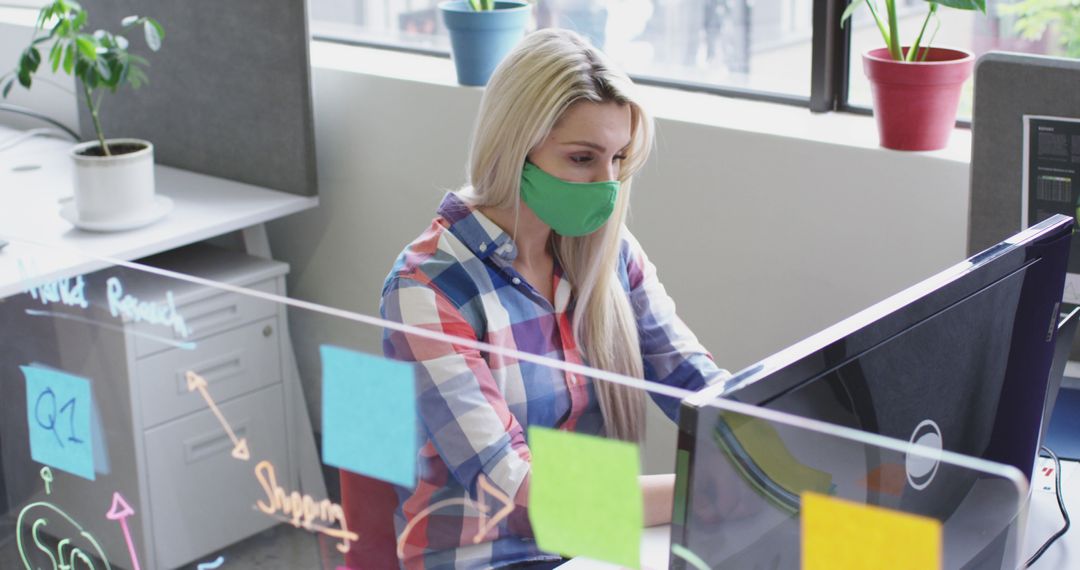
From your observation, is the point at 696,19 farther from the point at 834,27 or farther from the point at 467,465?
the point at 467,465

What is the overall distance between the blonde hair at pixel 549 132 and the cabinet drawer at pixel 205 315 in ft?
1.71

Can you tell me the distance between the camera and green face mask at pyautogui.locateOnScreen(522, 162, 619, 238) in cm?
139

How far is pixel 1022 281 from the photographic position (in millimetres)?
1048

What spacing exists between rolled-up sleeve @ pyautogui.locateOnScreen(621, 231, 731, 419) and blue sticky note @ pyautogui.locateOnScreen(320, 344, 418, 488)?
72 centimetres

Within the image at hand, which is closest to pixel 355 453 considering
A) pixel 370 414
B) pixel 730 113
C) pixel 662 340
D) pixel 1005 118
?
pixel 370 414

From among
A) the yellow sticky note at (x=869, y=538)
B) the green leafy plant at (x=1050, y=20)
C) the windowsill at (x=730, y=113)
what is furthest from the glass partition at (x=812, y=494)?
the green leafy plant at (x=1050, y=20)

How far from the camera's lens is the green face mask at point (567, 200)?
4.55ft

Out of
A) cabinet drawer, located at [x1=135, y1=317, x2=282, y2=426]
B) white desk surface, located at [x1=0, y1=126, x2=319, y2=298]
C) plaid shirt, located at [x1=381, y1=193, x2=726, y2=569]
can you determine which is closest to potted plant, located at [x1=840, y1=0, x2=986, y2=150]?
plaid shirt, located at [x1=381, y1=193, x2=726, y2=569]

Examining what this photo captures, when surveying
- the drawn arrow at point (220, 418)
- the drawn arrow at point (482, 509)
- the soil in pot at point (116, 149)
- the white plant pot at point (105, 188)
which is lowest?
the white plant pot at point (105, 188)

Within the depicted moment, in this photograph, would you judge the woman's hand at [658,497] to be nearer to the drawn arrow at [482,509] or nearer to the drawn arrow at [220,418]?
the drawn arrow at [482,509]

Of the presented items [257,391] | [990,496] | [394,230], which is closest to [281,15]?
[394,230]

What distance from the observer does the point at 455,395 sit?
1052 millimetres

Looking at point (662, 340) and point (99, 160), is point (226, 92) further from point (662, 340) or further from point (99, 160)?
point (662, 340)

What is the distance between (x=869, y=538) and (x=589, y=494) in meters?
0.16
